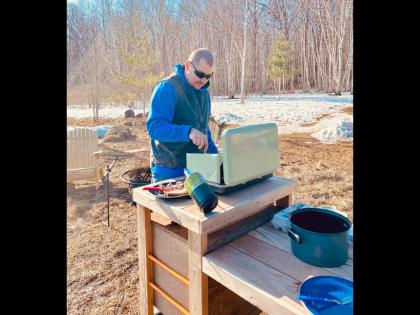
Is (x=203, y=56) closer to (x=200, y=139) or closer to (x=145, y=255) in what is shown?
(x=200, y=139)

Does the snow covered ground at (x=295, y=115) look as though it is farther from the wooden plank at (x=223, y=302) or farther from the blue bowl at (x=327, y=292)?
the blue bowl at (x=327, y=292)

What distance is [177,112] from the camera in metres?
1.92

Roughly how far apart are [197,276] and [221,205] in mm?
286

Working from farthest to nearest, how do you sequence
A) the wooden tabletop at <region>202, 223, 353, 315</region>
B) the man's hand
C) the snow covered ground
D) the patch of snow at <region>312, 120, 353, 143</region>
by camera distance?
the snow covered ground, the patch of snow at <region>312, 120, 353, 143</region>, the man's hand, the wooden tabletop at <region>202, 223, 353, 315</region>

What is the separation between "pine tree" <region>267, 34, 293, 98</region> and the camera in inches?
459

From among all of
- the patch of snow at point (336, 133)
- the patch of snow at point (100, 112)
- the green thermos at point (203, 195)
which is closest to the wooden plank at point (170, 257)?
the green thermos at point (203, 195)

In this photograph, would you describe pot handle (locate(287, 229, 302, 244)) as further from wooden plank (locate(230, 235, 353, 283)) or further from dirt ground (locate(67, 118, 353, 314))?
dirt ground (locate(67, 118, 353, 314))

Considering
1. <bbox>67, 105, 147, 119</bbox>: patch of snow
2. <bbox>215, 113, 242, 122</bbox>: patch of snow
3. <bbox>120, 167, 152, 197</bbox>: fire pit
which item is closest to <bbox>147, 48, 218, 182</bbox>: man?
<bbox>120, 167, 152, 197</bbox>: fire pit

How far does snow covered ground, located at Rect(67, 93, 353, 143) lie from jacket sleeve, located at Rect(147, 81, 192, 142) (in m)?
5.48

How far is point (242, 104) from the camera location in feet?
37.0
